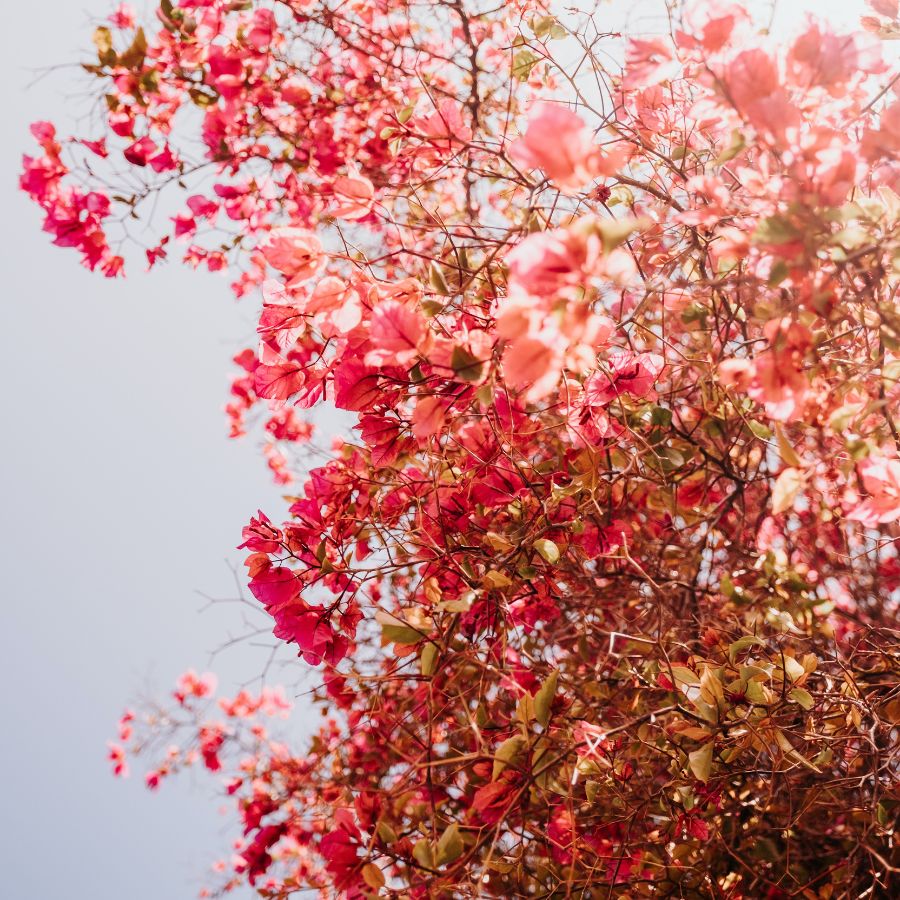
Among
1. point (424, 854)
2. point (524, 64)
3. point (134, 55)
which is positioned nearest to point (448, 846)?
point (424, 854)

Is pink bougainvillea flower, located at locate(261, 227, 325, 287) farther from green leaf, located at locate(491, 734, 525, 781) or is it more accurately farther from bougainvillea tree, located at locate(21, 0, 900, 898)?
green leaf, located at locate(491, 734, 525, 781)

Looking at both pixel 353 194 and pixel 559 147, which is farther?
pixel 353 194

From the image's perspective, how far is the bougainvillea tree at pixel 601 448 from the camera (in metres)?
0.73

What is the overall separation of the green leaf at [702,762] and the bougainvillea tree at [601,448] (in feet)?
0.07

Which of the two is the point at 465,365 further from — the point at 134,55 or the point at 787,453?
the point at 134,55

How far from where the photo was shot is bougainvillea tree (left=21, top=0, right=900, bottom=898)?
73 cm

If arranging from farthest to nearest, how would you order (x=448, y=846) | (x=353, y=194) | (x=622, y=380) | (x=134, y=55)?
(x=134, y=55)
(x=622, y=380)
(x=353, y=194)
(x=448, y=846)

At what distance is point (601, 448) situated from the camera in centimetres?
110

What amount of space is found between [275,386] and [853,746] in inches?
45.5

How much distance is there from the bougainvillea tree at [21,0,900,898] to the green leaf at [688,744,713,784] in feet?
0.07

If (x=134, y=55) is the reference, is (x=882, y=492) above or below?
below

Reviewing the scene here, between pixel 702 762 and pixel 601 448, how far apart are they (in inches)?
18.0

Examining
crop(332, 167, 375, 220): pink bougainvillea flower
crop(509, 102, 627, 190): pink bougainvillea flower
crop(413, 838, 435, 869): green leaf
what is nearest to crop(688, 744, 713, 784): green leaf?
crop(413, 838, 435, 869): green leaf

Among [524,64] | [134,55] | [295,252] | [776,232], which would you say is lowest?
[776,232]
